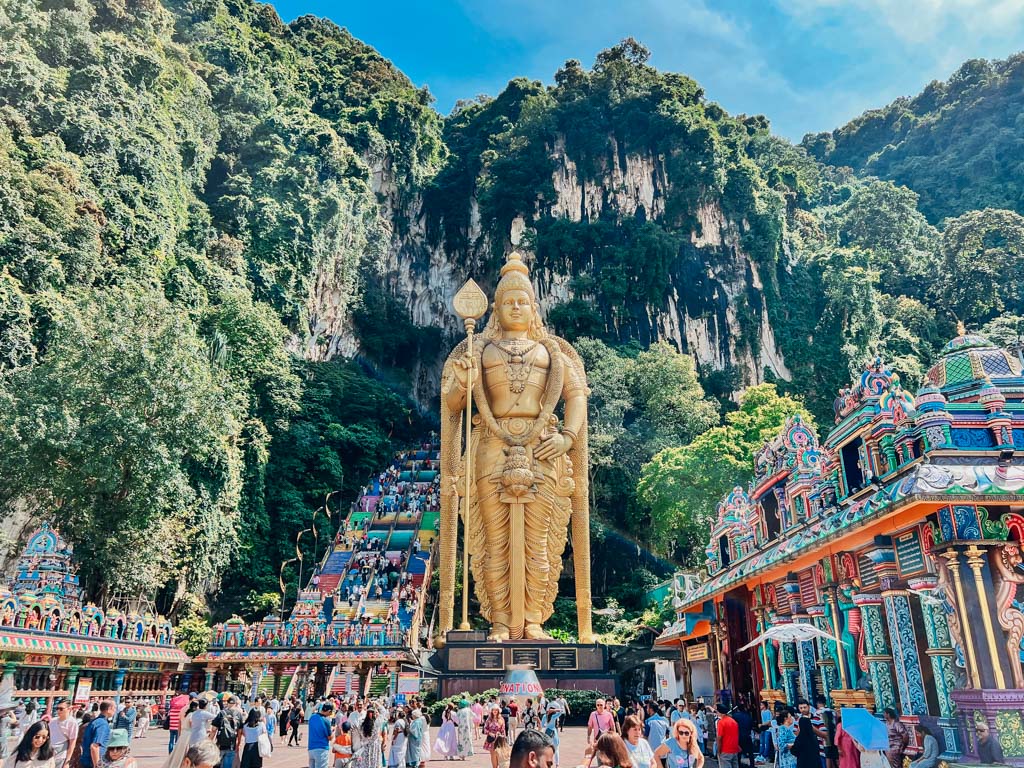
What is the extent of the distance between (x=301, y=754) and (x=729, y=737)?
5026 millimetres

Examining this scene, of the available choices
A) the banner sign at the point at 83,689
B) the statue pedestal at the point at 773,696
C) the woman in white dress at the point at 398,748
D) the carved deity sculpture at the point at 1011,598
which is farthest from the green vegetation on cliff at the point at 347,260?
the carved deity sculpture at the point at 1011,598

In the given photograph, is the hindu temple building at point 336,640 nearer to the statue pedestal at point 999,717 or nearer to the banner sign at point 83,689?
the banner sign at point 83,689

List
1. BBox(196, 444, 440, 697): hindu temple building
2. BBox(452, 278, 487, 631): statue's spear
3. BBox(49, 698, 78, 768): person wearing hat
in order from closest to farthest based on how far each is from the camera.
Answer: BBox(49, 698, 78, 768): person wearing hat
BBox(452, 278, 487, 631): statue's spear
BBox(196, 444, 440, 697): hindu temple building

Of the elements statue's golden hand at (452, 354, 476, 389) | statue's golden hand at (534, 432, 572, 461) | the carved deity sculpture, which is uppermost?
statue's golden hand at (452, 354, 476, 389)

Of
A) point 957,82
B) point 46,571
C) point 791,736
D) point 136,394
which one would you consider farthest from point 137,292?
point 957,82

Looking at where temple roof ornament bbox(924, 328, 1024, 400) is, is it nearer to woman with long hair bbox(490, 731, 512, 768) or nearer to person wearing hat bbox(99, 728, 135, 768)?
woman with long hair bbox(490, 731, 512, 768)

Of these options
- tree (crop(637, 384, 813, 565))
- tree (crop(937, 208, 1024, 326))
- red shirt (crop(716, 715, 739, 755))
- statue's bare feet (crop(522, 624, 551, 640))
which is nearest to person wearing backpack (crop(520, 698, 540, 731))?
red shirt (crop(716, 715, 739, 755))

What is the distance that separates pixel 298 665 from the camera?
15227 mm

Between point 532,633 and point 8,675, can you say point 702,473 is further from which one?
point 8,675

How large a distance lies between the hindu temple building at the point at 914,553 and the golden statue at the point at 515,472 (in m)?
2.74

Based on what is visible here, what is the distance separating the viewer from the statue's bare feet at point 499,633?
36.3 ft

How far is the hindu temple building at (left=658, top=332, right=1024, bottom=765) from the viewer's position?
611 cm

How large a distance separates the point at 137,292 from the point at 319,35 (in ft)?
107

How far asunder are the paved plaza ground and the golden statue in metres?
2.02
